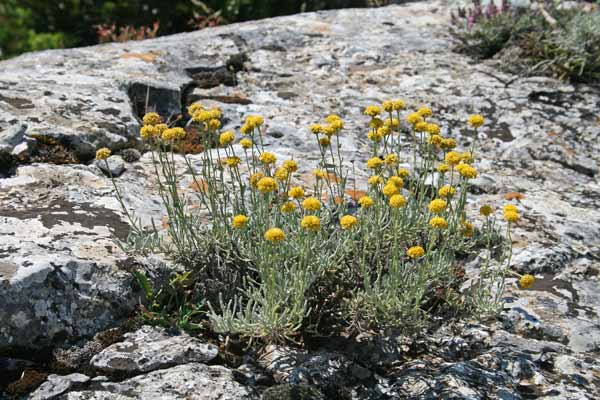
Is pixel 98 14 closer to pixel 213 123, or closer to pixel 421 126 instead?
pixel 213 123

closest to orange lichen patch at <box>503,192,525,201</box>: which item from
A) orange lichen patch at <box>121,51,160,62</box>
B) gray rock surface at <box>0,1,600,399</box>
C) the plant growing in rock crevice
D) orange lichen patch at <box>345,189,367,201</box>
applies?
gray rock surface at <box>0,1,600,399</box>

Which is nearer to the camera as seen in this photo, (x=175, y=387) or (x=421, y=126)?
(x=175, y=387)

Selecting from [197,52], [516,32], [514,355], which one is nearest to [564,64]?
[516,32]

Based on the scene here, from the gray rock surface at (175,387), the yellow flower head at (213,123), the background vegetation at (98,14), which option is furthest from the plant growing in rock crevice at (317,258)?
the background vegetation at (98,14)

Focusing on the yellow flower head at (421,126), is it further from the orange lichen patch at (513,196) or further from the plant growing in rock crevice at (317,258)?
the orange lichen patch at (513,196)

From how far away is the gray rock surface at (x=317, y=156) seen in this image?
2.48 m

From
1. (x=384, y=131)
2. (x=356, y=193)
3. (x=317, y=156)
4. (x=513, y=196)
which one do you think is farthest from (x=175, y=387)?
(x=513, y=196)

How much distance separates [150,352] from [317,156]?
79.0 inches

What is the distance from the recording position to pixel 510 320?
281 centimetres

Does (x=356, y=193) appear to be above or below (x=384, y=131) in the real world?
below

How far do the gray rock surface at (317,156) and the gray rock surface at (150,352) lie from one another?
64 mm

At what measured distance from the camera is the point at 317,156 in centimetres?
408

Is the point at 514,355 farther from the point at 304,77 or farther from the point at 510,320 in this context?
the point at 304,77

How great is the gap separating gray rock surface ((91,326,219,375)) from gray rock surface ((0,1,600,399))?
64 millimetres
